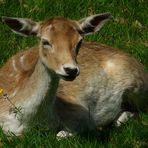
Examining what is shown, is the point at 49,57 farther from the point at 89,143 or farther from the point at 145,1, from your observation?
the point at 145,1

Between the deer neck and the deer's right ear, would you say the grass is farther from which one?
the deer's right ear

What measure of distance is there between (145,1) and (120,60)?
8.85ft

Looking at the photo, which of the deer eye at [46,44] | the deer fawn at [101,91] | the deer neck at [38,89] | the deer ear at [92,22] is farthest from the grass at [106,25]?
the deer eye at [46,44]

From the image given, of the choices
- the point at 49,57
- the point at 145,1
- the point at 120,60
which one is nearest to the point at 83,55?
the point at 120,60

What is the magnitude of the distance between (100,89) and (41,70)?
4.58 ft

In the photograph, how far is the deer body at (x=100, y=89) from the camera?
871 cm

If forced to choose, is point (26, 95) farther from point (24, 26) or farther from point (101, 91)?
point (101, 91)

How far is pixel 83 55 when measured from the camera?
9414 millimetres

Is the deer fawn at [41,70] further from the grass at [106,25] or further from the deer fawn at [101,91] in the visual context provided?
the grass at [106,25]

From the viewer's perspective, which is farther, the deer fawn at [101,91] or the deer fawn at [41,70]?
the deer fawn at [101,91]

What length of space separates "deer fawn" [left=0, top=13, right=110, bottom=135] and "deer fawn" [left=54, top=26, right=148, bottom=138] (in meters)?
0.47

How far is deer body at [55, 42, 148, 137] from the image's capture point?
8711 millimetres

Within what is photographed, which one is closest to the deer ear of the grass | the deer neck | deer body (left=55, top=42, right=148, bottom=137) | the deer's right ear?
the deer's right ear

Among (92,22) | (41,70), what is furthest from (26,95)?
(92,22)
